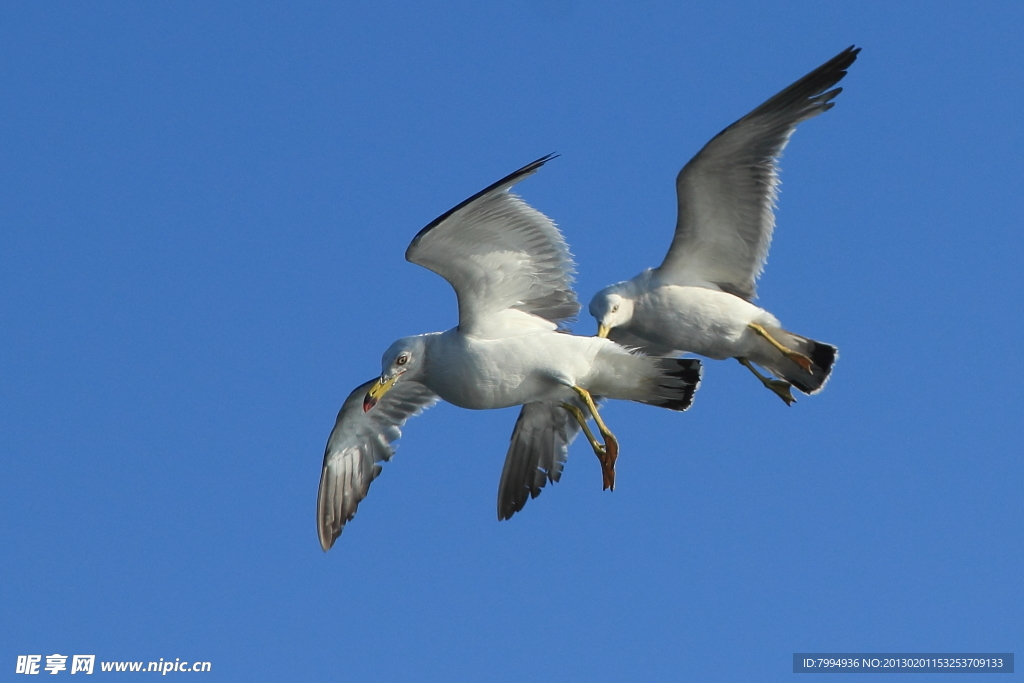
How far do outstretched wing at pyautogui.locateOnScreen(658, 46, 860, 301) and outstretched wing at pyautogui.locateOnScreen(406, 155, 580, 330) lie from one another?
1423 millimetres

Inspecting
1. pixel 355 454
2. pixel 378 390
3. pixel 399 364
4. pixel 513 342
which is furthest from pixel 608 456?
pixel 355 454

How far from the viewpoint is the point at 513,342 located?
1408 cm

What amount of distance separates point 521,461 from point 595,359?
9.97 feet

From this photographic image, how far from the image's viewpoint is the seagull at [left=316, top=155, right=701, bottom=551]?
13.9 meters

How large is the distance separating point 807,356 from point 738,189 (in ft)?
6.17

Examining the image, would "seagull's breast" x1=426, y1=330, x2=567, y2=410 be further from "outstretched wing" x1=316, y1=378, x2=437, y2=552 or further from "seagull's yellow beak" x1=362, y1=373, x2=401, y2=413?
"outstretched wing" x1=316, y1=378, x2=437, y2=552

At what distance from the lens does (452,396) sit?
14.3 m

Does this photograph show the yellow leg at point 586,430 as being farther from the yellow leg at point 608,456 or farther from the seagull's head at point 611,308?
the seagull's head at point 611,308

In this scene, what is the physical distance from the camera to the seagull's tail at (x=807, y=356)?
15555 mm

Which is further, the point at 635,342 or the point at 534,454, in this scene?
the point at 534,454

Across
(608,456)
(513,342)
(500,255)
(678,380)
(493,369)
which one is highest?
(500,255)

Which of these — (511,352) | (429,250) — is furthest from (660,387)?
(429,250)

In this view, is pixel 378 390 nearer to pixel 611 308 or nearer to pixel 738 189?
pixel 611 308

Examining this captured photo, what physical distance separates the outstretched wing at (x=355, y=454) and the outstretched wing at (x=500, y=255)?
235 centimetres
